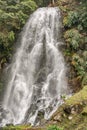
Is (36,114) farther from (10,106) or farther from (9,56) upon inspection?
(9,56)

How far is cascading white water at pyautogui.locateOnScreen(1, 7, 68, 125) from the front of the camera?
1619 centimetres

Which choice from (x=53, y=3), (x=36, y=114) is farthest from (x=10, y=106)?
(x=53, y=3)

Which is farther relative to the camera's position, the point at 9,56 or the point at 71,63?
the point at 9,56

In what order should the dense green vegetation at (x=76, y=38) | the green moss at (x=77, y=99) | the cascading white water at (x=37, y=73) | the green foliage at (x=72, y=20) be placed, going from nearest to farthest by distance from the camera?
the green moss at (x=77, y=99)
the cascading white water at (x=37, y=73)
the dense green vegetation at (x=76, y=38)
the green foliage at (x=72, y=20)

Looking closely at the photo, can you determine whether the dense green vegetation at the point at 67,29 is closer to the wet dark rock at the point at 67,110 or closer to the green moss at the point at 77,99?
the green moss at the point at 77,99

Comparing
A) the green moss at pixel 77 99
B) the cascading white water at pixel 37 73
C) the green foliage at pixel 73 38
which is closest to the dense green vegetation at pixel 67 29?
the green foliage at pixel 73 38

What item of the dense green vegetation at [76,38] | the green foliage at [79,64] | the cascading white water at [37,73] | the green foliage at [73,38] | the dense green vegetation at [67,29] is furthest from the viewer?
the green foliage at [73,38]

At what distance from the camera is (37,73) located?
19125mm

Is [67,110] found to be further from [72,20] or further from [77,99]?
[72,20]

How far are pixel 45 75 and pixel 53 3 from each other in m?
9.62

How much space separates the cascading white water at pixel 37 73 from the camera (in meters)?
16.2

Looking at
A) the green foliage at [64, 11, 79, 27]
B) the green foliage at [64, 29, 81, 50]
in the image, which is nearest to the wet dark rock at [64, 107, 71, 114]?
the green foliage at [64, 29, 81, 50]

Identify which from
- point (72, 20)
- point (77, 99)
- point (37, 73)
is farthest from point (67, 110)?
point (72, 20)

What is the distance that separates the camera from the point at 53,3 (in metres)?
26.1
